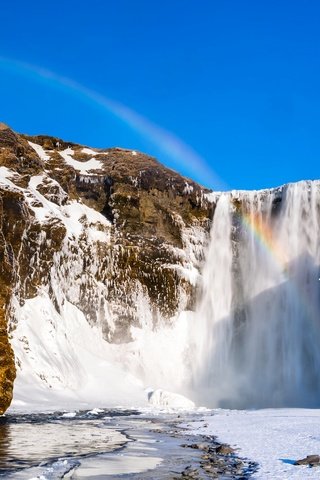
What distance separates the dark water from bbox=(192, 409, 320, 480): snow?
191cm

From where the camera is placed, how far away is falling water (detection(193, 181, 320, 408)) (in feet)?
196

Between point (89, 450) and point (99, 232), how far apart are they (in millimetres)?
46824

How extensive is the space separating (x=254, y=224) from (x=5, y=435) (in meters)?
51.1

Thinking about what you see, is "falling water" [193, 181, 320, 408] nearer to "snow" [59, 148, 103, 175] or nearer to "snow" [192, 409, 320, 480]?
"snow" [59, 148, 103, 175]

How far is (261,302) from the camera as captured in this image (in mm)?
64875

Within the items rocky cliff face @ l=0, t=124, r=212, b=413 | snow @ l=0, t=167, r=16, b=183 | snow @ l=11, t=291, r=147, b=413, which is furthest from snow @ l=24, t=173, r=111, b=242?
snow @ l=11, t=291, r=147, b=413

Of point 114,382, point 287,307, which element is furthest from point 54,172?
point 287,307

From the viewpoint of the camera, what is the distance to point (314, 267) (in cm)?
6431

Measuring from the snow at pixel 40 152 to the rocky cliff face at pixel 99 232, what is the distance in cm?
17

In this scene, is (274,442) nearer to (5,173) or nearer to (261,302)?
(261,302)

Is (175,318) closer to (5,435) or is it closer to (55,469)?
(5,435)

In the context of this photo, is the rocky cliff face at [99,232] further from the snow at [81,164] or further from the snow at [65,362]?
the snow at [65,362]

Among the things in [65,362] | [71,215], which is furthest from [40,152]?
[65,362]

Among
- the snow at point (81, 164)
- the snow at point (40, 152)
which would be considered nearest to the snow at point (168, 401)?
the snow at point (81, 164)
